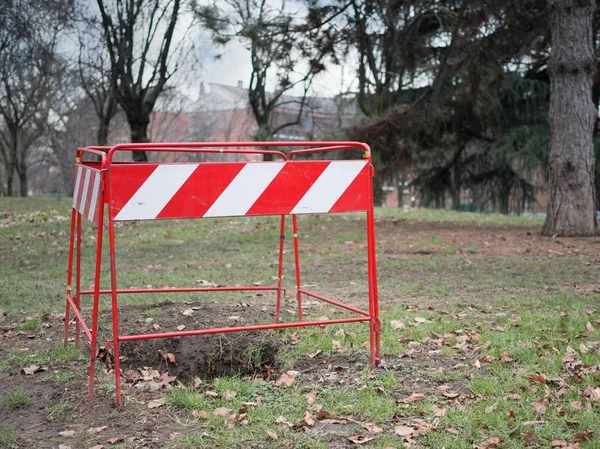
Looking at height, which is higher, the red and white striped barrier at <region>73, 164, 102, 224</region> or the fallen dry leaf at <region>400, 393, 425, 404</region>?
the red and white striped barrier at <region>73, 164, 102, 224</region>

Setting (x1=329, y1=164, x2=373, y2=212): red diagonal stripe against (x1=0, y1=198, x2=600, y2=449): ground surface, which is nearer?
(x1=0, y1=198, x2=600, y2=449): ground surface

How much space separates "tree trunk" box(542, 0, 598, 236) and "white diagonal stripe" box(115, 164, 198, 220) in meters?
8.10

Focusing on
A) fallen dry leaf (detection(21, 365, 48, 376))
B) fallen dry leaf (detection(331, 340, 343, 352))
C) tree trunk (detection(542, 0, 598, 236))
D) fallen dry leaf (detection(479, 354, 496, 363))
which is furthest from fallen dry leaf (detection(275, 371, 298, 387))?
tree trunk (detection(542, 0, 598, 236))

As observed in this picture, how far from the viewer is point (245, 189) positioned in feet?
14.3

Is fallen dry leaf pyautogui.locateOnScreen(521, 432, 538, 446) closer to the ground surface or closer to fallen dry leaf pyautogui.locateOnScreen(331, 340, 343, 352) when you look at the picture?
the ground surface

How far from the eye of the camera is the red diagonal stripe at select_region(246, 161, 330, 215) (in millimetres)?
4414

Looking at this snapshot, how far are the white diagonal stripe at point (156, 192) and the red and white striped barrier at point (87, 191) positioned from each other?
24cm

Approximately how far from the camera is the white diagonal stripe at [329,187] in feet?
→ 14.9

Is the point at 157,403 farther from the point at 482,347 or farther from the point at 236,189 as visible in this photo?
the point at 482,347

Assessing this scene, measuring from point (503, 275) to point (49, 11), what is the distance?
11998 millimetres

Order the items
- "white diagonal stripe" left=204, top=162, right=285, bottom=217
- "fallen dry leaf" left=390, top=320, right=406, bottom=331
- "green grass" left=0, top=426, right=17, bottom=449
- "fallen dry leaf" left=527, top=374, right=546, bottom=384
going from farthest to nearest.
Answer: "fallen dry leaf" left=390, top=320, right=406, bottom=331
"white diagonal stripe" left=204, top=162, right=285, bottom=217
"fallen dry leaf" left=527, top=374, right=546, bottom=384
"green grass" left=0, top=426, right=17, bottom=449

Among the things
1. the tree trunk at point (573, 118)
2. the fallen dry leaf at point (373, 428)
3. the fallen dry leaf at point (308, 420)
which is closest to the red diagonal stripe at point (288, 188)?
the fallen dry leaf at point (308, 420)

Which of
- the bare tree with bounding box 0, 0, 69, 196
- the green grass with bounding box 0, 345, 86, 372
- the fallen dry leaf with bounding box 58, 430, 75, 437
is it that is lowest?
the fallen dry leaf with bounding box 58, 430, 75, 437

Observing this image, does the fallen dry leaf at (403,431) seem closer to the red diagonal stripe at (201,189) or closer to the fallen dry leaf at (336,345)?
the fallen dry leaf at (336,345)
